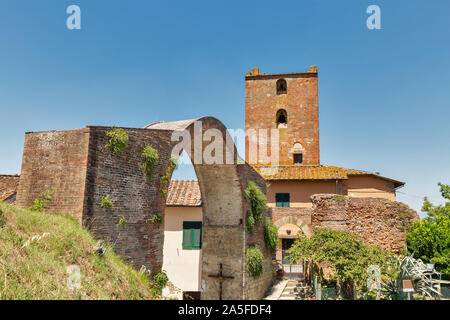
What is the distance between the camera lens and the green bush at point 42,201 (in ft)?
22.8

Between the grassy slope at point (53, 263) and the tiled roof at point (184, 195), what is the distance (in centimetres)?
1011

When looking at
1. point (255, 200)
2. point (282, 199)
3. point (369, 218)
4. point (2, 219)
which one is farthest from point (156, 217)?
point (282, 199)

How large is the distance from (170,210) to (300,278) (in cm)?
774

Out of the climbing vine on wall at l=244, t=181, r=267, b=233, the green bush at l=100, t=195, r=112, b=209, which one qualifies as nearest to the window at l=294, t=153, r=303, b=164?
the climbing vine on wall at l=244, t=181, r=267, b=233

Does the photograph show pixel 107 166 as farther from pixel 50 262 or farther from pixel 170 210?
pixel 170 210

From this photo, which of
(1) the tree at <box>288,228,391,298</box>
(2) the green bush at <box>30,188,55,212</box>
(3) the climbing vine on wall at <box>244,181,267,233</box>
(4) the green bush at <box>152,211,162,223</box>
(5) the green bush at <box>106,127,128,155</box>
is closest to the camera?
(2) the green bush at <box>30,188,55,212</box>

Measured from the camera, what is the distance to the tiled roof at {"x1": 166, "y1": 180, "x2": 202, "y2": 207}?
16.9 m

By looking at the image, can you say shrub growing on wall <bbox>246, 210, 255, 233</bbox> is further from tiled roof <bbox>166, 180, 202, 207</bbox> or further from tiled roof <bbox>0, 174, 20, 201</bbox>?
tiled roof <bbox>0, 174, 20, 201</bbox>

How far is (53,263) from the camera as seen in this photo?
479 centimetres

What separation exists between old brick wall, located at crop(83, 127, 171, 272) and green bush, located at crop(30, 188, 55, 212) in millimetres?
948

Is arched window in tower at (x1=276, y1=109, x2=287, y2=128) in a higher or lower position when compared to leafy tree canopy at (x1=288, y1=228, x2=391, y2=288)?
higher

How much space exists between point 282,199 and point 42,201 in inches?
643

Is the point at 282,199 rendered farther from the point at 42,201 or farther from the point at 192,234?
the point at 42,201
